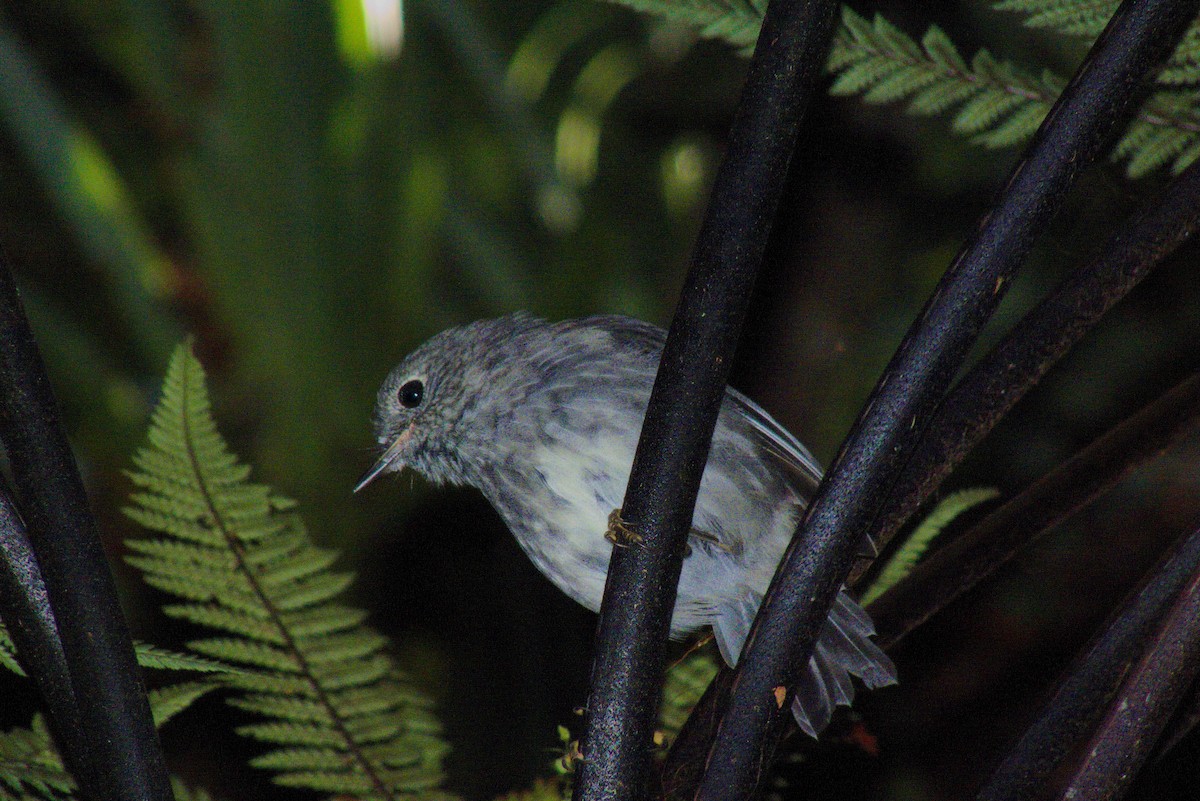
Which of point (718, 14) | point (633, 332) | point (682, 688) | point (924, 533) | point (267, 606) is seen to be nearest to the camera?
point (718, 14)

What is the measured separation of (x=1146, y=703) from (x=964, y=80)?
103 centimetres

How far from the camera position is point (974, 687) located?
3.36 m

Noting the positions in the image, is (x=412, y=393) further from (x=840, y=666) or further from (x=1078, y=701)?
(x=1078, y=701)

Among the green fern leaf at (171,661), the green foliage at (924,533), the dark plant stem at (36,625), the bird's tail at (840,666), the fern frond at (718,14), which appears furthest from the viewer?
the green foliage at (924,533)

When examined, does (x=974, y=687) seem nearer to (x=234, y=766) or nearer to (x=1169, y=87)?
(x=1169, y=87)

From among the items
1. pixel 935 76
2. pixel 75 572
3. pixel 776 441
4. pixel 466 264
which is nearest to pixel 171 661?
pixel 75 572

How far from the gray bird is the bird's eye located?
4cm

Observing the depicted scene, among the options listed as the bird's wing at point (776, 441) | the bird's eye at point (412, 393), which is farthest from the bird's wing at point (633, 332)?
the bird's eye at point (412, 393)

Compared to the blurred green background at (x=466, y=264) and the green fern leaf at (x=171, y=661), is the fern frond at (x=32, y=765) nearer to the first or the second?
the green fern leaf at (x=171, y=661)

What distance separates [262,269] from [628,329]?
7.52 feet

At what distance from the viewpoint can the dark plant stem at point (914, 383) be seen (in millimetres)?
1192

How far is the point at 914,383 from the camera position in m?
1.19

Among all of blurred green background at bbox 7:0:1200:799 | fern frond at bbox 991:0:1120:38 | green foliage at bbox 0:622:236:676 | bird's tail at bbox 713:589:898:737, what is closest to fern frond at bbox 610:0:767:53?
fern frond at bbox 991:0:1120:38

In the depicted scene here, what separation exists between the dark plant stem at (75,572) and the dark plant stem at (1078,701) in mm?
947
